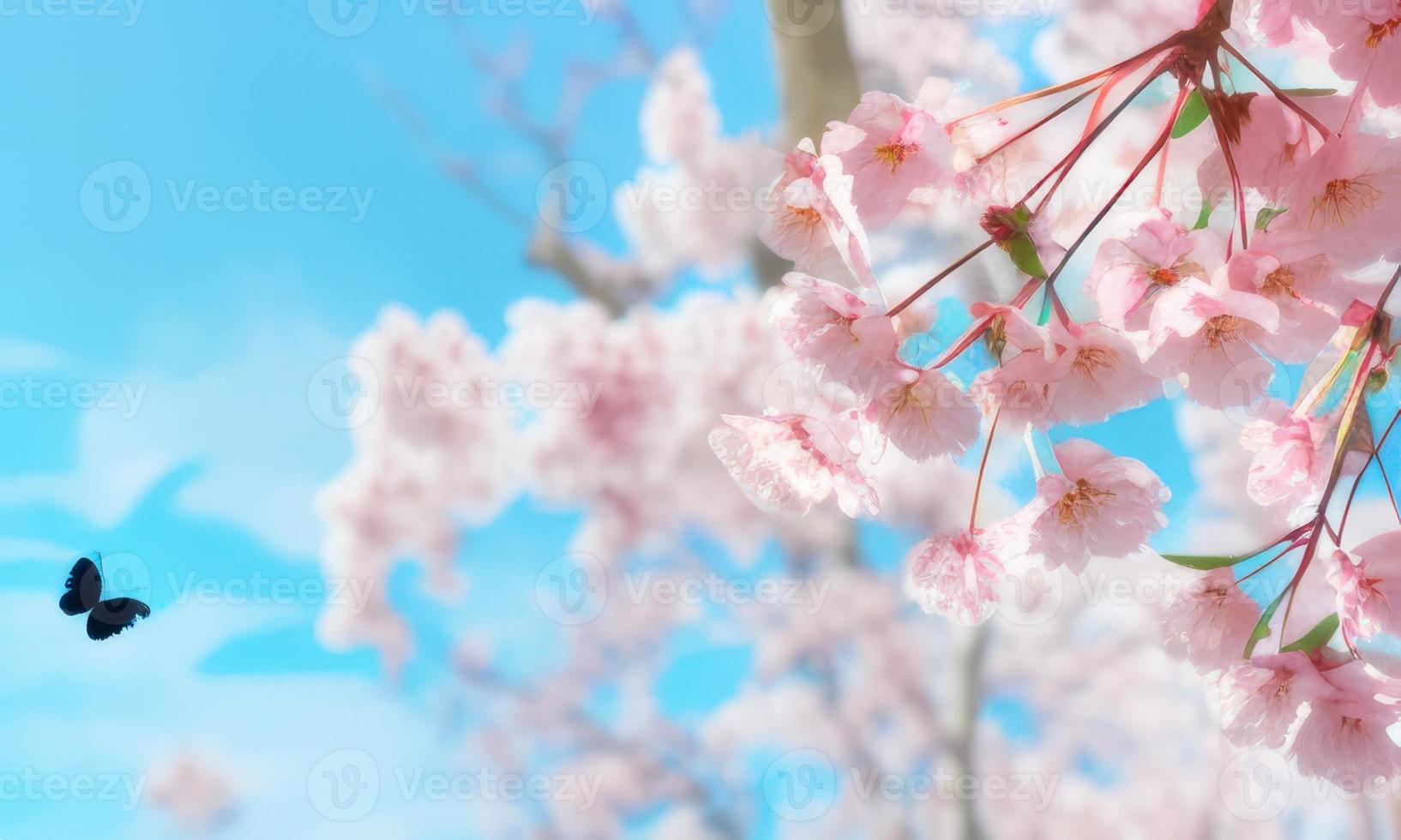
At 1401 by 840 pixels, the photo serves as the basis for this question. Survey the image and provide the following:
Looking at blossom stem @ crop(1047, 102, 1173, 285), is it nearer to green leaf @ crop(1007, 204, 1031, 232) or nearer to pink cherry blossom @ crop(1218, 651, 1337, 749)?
green leaf @ crop(1007, 204, 1031, 232)

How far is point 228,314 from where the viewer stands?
130cm

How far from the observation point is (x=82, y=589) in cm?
101

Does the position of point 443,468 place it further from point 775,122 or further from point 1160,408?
point 1160,408

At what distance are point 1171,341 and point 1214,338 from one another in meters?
0.02

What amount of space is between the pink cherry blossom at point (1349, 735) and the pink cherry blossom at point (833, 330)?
0.19 metres

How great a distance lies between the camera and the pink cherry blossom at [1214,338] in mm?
274
